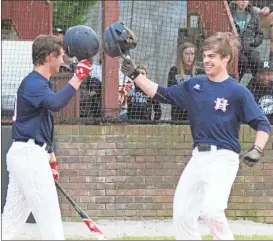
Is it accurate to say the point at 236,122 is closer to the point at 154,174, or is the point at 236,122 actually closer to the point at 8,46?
the point at 154,174

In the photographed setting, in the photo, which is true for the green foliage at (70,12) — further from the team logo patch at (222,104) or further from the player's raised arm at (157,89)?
the team logo patch at (222,104)

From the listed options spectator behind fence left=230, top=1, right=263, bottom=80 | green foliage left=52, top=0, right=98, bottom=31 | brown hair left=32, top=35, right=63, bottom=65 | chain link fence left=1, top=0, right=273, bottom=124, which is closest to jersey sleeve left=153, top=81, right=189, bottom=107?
brown hair left=32, top=35, right=63, bottom=65

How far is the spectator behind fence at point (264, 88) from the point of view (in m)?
11.2

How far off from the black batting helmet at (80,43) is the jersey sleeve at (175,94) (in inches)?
27.7

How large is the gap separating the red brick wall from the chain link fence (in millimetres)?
225

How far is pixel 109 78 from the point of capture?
11.3m

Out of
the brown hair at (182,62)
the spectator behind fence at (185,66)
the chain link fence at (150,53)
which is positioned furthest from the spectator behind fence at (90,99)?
the brown hair at (182,62)

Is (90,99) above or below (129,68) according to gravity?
below

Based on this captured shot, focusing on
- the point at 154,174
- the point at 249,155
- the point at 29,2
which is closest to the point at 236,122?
the point at 249,155

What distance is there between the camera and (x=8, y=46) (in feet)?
37.4

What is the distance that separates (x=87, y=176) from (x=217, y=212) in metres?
4.10

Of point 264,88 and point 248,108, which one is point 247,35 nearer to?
point 264,88

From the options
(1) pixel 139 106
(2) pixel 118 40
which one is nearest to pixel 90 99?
(1) pixel 139 106

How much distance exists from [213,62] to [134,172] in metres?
3.79
